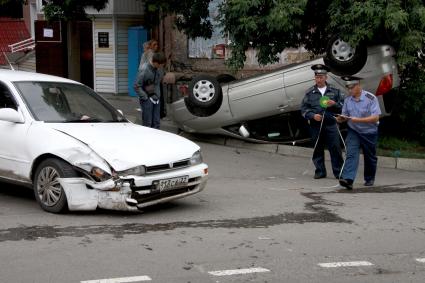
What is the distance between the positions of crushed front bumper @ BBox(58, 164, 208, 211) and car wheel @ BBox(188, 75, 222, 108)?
5.51 metres

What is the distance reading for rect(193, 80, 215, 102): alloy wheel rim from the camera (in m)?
13.1

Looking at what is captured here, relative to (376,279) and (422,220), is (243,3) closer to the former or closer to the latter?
(422,220)

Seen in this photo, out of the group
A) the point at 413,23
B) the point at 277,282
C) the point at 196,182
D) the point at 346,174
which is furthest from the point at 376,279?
the point at 413,23

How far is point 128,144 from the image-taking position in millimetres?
7680

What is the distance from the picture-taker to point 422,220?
806 cm

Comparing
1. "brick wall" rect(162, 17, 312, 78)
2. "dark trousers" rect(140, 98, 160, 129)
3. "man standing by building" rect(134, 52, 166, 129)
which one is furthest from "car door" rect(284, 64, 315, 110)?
"brick wall" rect(162, 17, 312, 78)

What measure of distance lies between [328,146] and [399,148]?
300 cm

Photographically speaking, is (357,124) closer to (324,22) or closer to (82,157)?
(324,22)

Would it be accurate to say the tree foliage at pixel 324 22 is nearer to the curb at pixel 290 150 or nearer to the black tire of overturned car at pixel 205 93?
the black tire of overturned car at pixel 205 93

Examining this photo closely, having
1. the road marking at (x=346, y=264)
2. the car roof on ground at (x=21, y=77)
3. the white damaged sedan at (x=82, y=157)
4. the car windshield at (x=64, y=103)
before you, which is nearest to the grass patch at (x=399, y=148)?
the white damaged sedan at (x=82, y=157)

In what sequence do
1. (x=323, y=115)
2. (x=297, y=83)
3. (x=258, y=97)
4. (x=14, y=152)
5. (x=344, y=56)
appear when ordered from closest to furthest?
1. (x=14, y=152)
2. (x=323, y=115)
3. (x=344, y=56)
4. (x=297, y=83)
5. (x=258, y=97)

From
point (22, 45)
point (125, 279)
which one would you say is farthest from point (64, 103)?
point (22, 45)

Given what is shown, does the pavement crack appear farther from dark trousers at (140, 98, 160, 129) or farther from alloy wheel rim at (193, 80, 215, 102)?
alloy wheel rim at (193, 80, 215, 102)

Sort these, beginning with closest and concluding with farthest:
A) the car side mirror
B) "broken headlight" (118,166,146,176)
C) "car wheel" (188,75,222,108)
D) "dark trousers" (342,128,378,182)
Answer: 1. "broken headlight" (118,166,146,176)
2. the car side mirror
3. "dark trousers" (342,128,378,182)
4. "car wheel" (188,75,222,108)
